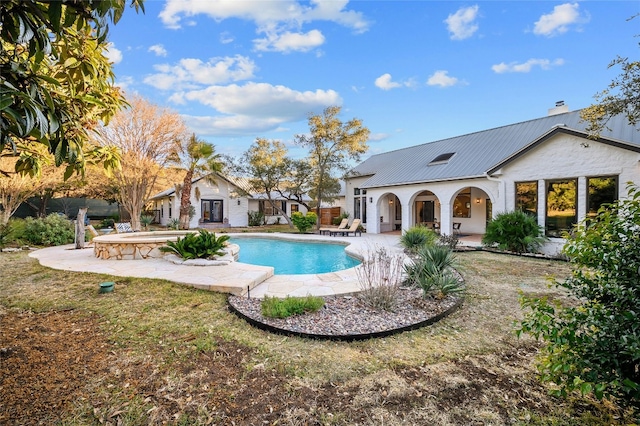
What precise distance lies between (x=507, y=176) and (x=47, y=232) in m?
20.9

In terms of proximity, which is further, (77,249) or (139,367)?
(77,249)

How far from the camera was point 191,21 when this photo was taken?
8.78 metres

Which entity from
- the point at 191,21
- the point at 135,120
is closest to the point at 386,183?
the point at 191,21

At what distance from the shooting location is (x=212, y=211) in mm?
26969

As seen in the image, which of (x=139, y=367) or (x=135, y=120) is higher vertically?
(x=135, y=120)

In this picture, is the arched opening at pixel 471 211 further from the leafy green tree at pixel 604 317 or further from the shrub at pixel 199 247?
the leafy green tree at pixel 604 317

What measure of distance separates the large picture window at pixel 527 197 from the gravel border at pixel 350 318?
9.55 metres

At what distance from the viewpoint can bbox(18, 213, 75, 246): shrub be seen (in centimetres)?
1362

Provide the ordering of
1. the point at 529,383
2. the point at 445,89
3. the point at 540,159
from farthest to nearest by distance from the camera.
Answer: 1. the point at 445,89
2. the point at 540,159
3. the point at 529,383

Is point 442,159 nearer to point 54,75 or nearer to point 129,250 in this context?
point 129,250

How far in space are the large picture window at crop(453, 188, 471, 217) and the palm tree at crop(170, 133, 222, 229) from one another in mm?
16540

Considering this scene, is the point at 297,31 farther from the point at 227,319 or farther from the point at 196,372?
the point at 196,372

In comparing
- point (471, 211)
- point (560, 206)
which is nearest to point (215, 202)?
point (471, 211)

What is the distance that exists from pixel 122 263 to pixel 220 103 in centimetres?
1293
